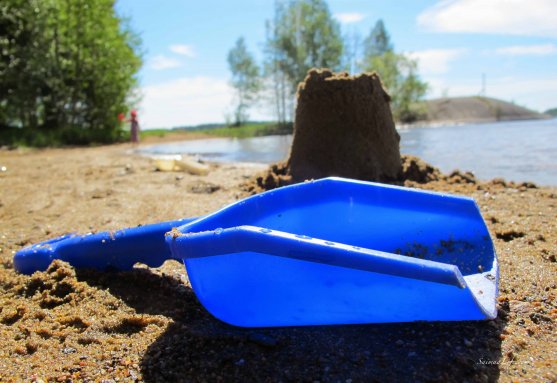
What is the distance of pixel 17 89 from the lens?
14.1 m

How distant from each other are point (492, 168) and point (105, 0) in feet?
49.3

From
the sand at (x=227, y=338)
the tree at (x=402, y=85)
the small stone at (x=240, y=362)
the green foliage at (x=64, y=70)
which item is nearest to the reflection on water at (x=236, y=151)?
the green foliage at (x=64, y=70)

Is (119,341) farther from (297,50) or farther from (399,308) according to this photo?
(297,50)

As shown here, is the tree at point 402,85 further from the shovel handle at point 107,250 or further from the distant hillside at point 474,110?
the shovel handle at point 107,250

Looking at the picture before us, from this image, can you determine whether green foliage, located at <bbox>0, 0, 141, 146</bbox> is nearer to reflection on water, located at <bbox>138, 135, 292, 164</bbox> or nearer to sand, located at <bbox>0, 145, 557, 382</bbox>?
reflection on water, located at <bbox>138, 135, 292, 164</bbox>

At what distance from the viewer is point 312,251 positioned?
1.20m

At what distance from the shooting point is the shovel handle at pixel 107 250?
1.74 meters

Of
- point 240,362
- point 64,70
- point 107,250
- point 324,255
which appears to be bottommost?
point 240,362

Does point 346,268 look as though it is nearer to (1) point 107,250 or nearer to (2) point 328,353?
(2) point 328,353

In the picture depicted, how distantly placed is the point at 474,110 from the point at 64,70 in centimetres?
2804

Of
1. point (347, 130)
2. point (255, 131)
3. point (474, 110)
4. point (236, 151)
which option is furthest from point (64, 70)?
point (474, 110)

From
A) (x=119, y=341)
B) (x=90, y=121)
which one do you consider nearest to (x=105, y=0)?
(x=90, y=121)

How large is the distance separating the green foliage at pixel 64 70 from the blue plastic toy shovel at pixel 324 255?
12.5m

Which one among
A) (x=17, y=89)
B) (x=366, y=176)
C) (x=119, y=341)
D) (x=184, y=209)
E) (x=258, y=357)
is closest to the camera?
(x=258, y=357)
